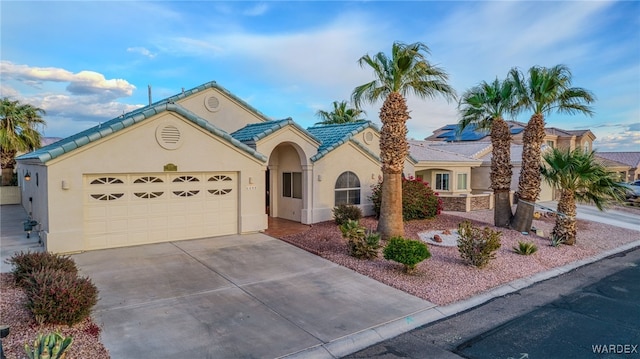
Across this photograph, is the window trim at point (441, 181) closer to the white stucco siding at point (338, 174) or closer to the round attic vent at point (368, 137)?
the round attic vent at point (368, 137)

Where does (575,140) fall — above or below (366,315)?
above

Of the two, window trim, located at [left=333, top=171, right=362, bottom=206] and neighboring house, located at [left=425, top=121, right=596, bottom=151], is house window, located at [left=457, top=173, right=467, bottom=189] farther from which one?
neighboring house, located at [left=425, top=121, right=596, bottom=151]

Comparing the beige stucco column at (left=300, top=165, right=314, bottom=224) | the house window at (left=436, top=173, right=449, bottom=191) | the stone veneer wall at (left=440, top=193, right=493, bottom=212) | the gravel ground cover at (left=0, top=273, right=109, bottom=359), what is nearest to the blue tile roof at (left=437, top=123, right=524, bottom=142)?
the house window at (left=436, top=173, right=449, bottom=191)

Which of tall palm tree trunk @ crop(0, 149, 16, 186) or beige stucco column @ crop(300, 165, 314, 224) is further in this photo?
tall palm tree trunk @ crop(0, 149, 16, 186)

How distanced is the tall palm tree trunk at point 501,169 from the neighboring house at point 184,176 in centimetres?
522

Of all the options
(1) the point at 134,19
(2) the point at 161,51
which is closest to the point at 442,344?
(1) the point at 134,19

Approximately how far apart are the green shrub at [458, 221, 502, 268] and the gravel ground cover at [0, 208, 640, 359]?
0.25 m

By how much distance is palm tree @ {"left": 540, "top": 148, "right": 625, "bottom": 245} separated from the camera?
13.3 metres

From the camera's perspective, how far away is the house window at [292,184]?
667 inches

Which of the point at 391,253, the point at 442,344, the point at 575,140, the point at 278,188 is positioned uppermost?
the point at 575,140

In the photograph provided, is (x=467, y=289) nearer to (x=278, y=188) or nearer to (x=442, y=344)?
(x=442, y=344)

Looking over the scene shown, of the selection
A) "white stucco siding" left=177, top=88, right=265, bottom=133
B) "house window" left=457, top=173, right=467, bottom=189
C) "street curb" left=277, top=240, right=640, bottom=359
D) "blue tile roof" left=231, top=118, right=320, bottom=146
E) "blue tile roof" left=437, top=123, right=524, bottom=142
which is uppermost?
"blue tile roof" left=437, top=123, right=524, bottom=142

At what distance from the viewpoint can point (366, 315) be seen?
735cm

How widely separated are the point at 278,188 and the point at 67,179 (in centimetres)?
912
